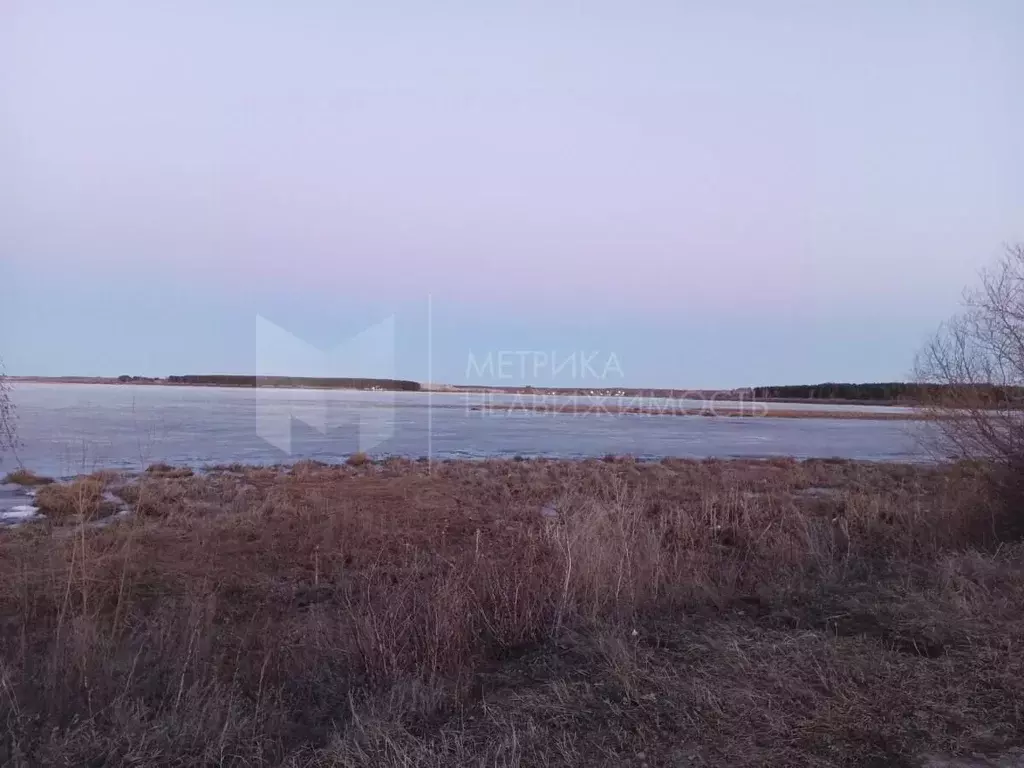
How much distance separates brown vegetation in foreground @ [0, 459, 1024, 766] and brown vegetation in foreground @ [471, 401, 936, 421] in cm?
9281

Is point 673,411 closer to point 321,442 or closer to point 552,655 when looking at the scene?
point 321,442

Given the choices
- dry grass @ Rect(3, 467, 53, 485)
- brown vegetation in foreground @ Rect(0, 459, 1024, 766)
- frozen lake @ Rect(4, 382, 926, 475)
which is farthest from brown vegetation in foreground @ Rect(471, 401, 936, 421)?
brown vegetation in foreground @ Rect(0, 459, 1024, 766)

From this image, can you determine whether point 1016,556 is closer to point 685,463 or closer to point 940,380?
point 940,380

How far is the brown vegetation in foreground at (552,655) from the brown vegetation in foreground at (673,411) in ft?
305

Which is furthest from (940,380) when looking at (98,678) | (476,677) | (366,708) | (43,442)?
(43,442)

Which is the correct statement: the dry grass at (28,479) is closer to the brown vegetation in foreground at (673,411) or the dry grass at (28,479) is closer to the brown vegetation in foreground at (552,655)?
the brown vegetation in foreground at (552,655)

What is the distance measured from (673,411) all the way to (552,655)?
5469 inches

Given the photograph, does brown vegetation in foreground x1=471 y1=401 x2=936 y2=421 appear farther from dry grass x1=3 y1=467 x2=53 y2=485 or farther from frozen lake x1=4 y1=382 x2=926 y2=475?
dry grass x1=3 y1=467 x2=53 y2=485

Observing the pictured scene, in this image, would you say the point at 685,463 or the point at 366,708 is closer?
the point at 366,708

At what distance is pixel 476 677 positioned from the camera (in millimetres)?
5543

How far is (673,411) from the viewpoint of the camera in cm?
14138

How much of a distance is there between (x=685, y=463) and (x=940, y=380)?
2016cm

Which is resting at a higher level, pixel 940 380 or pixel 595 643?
pixel 940 380

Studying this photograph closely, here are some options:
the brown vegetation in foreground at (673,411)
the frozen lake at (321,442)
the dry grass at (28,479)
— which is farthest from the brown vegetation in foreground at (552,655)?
the brown vegetation in foreground at (673,411)
